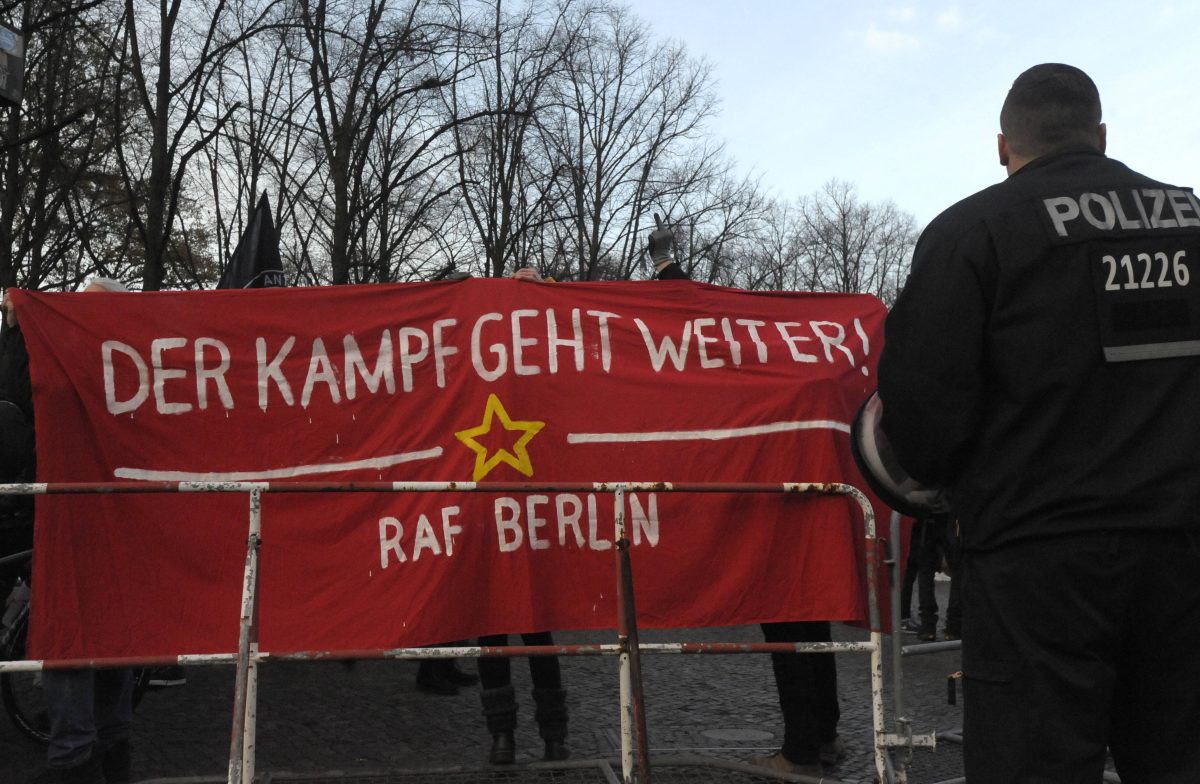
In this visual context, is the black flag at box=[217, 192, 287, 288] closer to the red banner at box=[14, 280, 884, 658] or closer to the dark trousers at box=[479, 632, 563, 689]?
the red banner at box=[14, 280, 884, 658]

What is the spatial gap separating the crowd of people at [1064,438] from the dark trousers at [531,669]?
9.25ft

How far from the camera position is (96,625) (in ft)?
14.5

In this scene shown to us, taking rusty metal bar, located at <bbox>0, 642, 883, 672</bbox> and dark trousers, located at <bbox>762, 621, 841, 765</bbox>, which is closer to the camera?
rusty metal bar, located at <bbox>0, 642, 883, 672</bbox>

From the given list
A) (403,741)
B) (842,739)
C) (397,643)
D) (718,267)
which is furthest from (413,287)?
(718,267)

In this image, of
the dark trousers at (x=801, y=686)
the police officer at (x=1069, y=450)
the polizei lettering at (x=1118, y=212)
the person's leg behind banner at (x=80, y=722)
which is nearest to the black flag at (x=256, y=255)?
the person's leg behind banner at (x=80, y=722)

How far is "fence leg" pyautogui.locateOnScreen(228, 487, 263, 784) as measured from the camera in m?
3.64

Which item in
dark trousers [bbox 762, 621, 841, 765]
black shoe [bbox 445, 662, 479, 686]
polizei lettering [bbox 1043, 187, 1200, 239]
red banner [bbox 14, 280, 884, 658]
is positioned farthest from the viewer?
black shoe [bbox 445, 662, 479, 686]

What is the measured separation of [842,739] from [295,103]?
750 inches

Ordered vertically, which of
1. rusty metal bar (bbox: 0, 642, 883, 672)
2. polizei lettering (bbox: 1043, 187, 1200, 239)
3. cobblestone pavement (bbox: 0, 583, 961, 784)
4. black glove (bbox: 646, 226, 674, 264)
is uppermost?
black glove (bbox: 646, 226, 674, 264)

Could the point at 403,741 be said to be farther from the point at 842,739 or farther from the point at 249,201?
the point at 249,201

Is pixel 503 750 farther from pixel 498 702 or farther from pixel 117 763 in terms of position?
pixel 117 763

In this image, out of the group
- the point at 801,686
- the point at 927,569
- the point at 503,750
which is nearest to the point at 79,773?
the point at 503,750

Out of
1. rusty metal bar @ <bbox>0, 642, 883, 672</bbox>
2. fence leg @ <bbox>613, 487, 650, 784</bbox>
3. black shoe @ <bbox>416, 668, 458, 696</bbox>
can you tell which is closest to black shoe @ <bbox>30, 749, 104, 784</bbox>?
rusty metal bar @ <bbox>0, 642, 883, 672</bbox>

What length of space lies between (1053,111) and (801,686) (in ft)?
9.99
